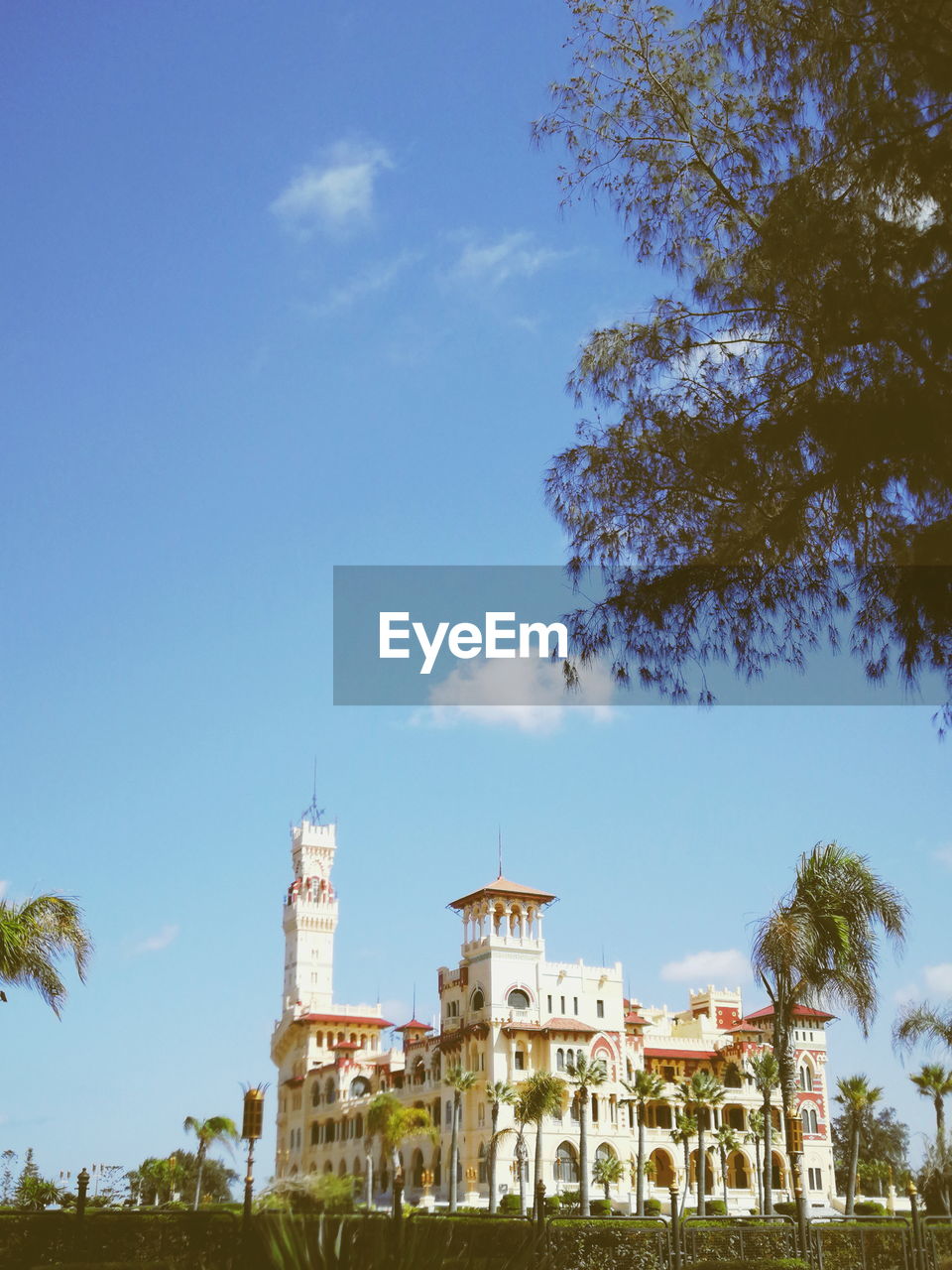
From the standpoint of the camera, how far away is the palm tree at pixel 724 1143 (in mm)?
65938

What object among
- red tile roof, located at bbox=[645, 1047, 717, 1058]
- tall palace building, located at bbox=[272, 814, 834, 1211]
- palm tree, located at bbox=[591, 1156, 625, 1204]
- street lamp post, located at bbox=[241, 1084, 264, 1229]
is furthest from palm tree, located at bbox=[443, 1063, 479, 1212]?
street lamp post, located at bbox=[241, 1084, 264, 1229]

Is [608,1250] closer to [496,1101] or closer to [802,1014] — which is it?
[496,1101]

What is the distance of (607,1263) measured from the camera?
22.6 m

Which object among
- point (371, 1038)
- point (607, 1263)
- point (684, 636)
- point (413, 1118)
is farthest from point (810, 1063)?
point (684, 636)

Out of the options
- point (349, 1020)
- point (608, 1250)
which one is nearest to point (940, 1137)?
point (608, 1250)

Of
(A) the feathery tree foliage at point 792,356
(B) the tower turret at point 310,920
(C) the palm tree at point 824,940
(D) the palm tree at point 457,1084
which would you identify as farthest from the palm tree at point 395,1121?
(A) the feathery tree foliage at point 792,356

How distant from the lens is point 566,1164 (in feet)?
221

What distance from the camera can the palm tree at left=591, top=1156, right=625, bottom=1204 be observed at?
64062mm

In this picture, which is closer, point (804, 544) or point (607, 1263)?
point (804, 544)

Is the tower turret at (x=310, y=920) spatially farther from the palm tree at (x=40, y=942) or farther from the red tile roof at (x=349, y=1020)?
the palm tree at (x=40, y=942)

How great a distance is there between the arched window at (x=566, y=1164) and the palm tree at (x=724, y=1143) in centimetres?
770

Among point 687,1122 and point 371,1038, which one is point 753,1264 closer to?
point 687,1122

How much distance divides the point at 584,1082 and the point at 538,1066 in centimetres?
1140

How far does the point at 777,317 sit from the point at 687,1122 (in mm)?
53997
